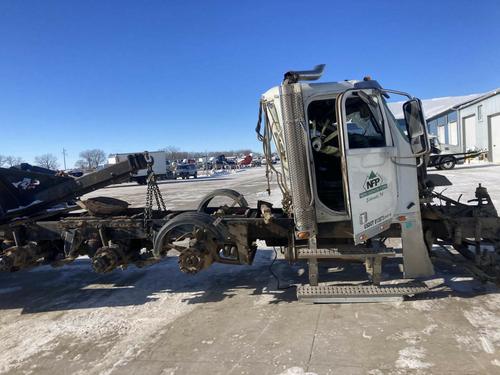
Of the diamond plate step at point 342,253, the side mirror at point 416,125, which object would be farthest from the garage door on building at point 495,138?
the diamond plate step at point 342,253

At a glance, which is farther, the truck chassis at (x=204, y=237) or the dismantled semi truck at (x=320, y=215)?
the truck chassis at (x=204, y=237)

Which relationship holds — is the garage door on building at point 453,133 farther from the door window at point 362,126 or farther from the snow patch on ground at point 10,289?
the snow patch on ground at point 10,289

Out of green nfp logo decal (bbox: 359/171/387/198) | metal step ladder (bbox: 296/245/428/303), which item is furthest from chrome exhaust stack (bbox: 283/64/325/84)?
metal step ladder (bbox: 296/245/428/303)

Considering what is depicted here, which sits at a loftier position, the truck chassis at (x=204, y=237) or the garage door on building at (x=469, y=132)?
the garage door on building at (x=469, y=132)

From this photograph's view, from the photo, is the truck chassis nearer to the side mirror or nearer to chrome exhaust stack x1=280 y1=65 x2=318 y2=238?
chrome exhaust stack x1=280 y1=65 x2=318 y2=238

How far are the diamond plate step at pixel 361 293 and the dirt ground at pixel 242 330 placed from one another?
0.28 feet

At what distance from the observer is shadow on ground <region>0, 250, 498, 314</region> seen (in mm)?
5102

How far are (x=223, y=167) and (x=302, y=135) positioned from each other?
6502 centimetres

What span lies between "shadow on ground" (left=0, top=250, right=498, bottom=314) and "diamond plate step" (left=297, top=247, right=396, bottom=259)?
677mm

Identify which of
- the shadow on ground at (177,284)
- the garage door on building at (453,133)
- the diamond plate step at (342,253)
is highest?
the garage door on building at (453,133)

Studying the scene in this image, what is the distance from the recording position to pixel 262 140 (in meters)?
5.05

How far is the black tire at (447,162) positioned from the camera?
5477 millimetres

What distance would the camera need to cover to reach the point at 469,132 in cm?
3478

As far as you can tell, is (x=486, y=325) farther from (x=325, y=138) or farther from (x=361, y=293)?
(x=325, y=138)
